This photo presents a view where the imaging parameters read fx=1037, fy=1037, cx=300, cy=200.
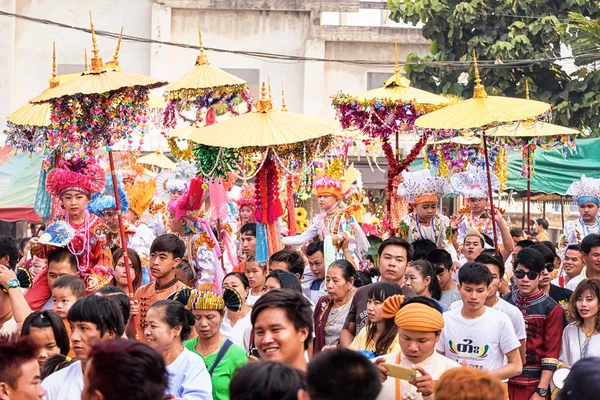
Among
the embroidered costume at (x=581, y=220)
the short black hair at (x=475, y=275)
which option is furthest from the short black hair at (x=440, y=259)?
the embroidered costume at (x=581, y=220)

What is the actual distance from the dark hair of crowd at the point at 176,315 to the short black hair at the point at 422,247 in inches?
150

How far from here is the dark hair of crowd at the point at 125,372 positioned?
3.93 metres

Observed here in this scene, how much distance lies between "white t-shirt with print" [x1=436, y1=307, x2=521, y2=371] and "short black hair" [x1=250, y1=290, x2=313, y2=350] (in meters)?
2.00

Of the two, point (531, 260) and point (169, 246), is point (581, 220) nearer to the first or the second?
point (531, 260)

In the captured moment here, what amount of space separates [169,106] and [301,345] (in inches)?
312

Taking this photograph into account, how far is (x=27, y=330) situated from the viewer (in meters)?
6.29

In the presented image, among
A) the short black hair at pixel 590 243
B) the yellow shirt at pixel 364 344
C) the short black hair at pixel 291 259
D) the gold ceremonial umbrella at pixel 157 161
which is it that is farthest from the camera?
the gold ceremonial umbrella at pixel 157 161

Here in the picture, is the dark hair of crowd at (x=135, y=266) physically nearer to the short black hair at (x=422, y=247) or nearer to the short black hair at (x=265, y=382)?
the short black hair at (x=422, y=247)

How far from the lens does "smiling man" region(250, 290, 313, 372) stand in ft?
17.1

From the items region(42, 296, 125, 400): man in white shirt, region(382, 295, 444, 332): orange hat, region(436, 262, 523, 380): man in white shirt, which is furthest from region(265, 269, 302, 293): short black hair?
region(42, 296, 125, 400): man in white shirt

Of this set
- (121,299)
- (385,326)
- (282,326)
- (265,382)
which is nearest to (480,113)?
(385,326)

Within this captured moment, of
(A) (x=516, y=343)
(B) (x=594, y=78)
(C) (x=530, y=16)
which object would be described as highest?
(C) (x=530, y=16)

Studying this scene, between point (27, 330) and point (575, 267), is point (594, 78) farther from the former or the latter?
point (27, 330)

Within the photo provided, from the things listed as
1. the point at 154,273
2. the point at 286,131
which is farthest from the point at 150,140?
the point at 154,273
